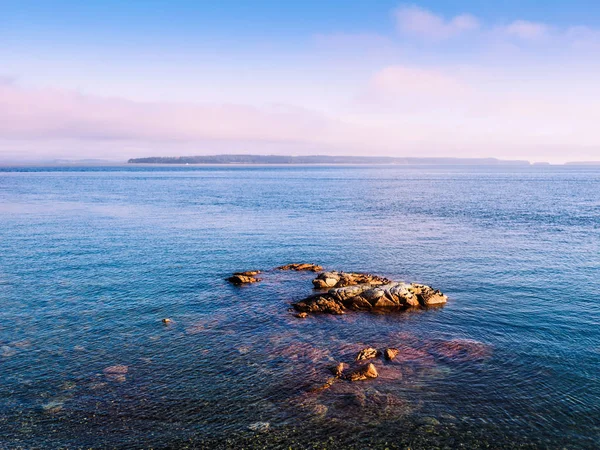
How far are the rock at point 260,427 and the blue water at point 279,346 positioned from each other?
11.9 inches

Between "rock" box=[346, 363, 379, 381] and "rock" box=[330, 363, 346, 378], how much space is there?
2.28 feet

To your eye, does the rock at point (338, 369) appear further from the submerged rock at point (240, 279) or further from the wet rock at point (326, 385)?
the submerged rock at point (240, 279)

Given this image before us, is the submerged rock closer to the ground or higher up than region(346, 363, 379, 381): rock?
higher up

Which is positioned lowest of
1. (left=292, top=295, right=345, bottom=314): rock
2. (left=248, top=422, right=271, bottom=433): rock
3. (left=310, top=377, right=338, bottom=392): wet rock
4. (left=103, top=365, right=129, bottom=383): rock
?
(left=248, top=422, right=271, bottom=433): rock

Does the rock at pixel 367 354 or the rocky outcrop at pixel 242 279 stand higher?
the rocky outcrop at pixel 242 279

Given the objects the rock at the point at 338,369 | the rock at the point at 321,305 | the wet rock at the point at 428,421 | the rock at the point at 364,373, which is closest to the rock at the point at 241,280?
the rock at the point at 321,305

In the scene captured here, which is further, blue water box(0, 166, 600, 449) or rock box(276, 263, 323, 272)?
rock box(276, 263, 323, 272)

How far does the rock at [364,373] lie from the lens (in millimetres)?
30500

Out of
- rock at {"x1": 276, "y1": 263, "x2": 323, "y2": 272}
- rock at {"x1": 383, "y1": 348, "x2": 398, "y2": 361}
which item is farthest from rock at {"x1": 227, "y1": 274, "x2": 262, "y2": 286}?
rock at {"x1": 383, "y1": 348, "x2": 398, "y2": 361}

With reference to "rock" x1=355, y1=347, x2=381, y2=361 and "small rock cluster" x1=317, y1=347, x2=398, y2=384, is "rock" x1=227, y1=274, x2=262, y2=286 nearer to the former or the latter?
"rock" x1=355, y1=347, x2=381, y2=361

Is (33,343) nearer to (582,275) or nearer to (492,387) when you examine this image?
(492,387)

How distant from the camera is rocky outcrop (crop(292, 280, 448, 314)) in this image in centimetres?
4462

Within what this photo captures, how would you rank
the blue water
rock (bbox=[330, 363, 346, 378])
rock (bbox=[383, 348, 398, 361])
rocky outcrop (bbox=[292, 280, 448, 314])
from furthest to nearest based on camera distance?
rocky outcrop (bbox=[292, 280, 448, 314]), rock (bbox=[383, 348, 398, 361]), rock (bbox=[330, 363, 346, 378]), the blue water

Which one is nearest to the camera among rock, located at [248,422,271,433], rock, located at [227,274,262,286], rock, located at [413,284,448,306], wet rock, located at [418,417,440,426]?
rock, located at [248,422,271,433]
